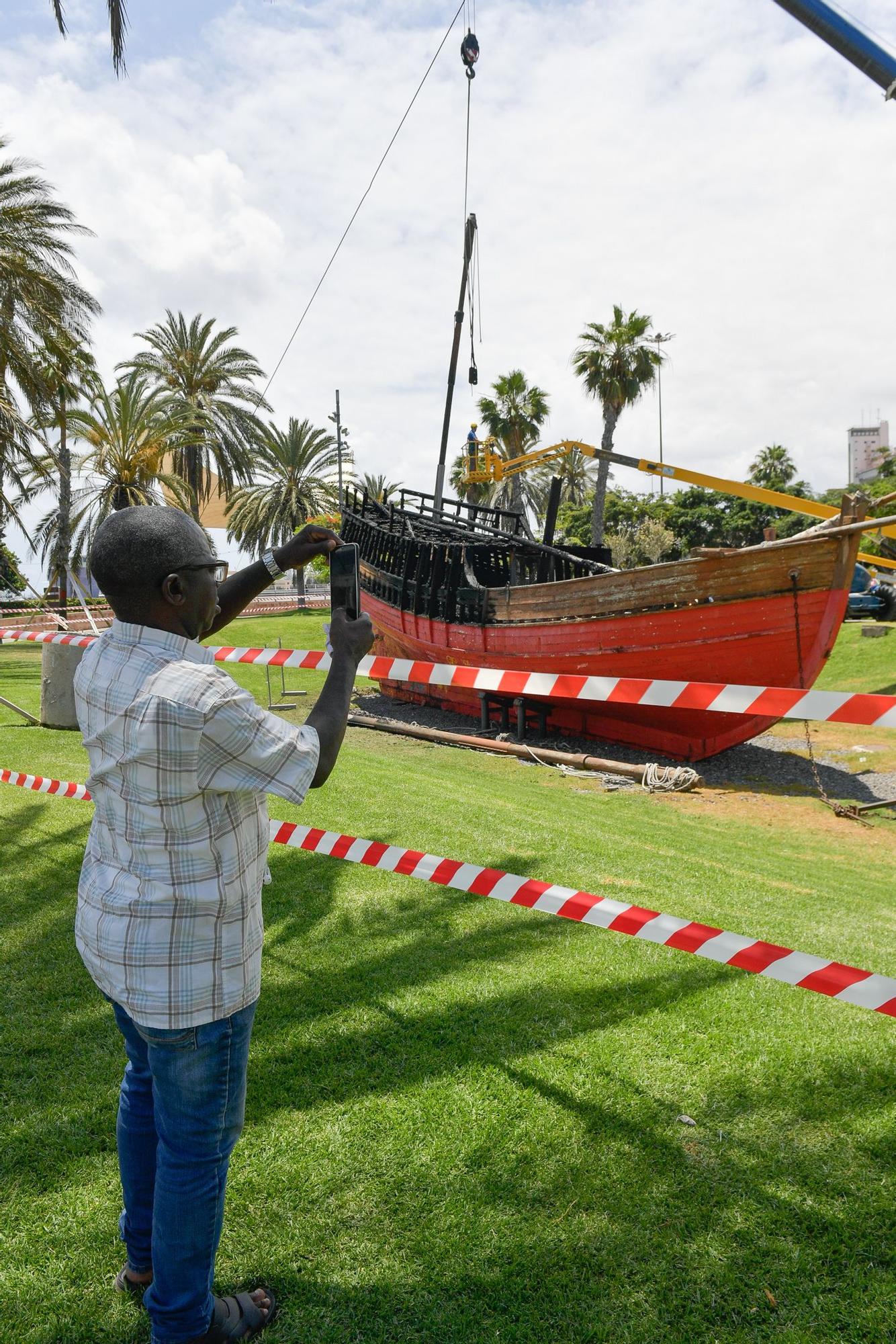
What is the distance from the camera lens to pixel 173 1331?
1807 millimetres

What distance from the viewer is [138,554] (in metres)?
1.76

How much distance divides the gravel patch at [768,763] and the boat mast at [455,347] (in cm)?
909

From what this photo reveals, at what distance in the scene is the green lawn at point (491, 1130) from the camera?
2.07 meters

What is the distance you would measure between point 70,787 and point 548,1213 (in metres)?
4.89

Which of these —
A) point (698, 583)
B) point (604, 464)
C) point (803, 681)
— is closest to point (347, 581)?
point (698, 583)

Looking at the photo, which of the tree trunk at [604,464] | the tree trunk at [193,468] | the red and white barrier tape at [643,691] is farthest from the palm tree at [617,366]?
the red and white barrier tape at [643,691]

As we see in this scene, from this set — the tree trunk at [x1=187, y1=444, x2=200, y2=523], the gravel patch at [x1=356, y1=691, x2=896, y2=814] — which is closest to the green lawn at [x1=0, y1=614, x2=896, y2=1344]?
the gravel patch at [x1=356, y1=691, x2=896, y2=814]

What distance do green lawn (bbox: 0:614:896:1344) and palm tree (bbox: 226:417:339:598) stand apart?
126ft

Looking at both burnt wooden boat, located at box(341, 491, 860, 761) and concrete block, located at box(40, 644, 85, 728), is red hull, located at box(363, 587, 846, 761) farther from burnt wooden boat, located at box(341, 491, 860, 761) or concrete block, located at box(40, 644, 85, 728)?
concrete block, located at box(40, 644, 85, 728)

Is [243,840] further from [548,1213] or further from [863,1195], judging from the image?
[863,1195]

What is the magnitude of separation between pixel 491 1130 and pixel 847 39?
18.2ft

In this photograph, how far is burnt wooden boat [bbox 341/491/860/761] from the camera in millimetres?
10914

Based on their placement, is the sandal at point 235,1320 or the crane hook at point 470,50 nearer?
the sandal at point 235,1320

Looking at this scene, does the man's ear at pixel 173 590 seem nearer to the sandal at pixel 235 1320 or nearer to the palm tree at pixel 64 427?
the sandal at pixel 235 1320
